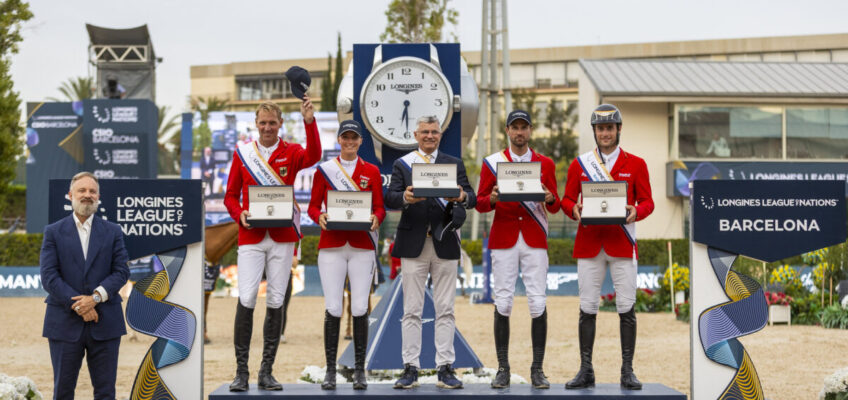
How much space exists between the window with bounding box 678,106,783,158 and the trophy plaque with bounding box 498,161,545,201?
26787 mm

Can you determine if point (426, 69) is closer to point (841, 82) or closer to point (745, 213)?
point (745, 213)

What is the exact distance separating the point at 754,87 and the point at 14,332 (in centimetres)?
2513

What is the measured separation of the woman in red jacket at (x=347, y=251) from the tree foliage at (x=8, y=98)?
16778mm

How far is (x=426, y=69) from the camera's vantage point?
8227 mm

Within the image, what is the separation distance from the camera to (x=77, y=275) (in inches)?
254

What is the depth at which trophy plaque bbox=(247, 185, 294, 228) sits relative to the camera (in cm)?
659

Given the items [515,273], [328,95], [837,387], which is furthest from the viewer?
[328,95]

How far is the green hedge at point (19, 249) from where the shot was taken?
92.4ft

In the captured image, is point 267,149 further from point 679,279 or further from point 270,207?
point 679,279

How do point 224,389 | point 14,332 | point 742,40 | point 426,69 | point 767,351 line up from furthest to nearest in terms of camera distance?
point 742,40, point 14,332, point 767,351, point 426,69, point 224,389

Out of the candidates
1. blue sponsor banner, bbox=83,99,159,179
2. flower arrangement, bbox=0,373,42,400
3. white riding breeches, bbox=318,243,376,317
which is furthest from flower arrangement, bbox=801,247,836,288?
blue sponsor banner, bbox=83,99,159,179

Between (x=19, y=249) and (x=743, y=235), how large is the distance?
2554cm

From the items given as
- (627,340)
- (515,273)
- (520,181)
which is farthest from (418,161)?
(627,340)

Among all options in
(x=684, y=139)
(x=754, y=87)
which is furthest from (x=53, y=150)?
(x=754, y=87)
